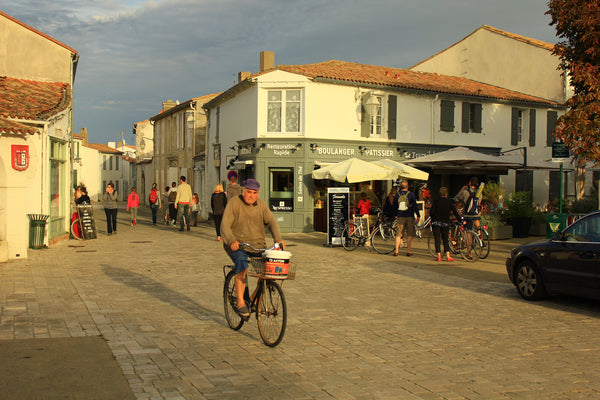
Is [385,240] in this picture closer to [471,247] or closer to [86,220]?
[471,247]

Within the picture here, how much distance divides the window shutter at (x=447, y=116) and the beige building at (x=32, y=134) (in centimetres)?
1530

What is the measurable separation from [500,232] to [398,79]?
29.7 ft

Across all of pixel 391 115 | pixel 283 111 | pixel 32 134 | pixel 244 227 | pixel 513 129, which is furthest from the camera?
pixel 513 129

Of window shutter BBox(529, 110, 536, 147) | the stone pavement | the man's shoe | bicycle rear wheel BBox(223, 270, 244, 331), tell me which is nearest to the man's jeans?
the stone pavement

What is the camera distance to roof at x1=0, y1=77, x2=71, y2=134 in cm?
1337

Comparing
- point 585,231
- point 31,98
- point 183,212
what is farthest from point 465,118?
point 585,231

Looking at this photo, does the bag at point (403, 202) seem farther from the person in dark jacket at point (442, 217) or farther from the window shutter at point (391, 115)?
the window shutter at point (391, 115)

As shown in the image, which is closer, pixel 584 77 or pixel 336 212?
pixel 584 77

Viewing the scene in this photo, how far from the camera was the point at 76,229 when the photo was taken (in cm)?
1831

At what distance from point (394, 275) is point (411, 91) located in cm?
1474

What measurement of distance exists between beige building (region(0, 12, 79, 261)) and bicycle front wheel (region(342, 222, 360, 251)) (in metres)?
7.81

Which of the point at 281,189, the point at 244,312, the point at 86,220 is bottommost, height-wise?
the point at 244,312

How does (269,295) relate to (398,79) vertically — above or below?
below

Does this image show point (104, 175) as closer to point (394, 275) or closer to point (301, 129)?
point (301, 129)
